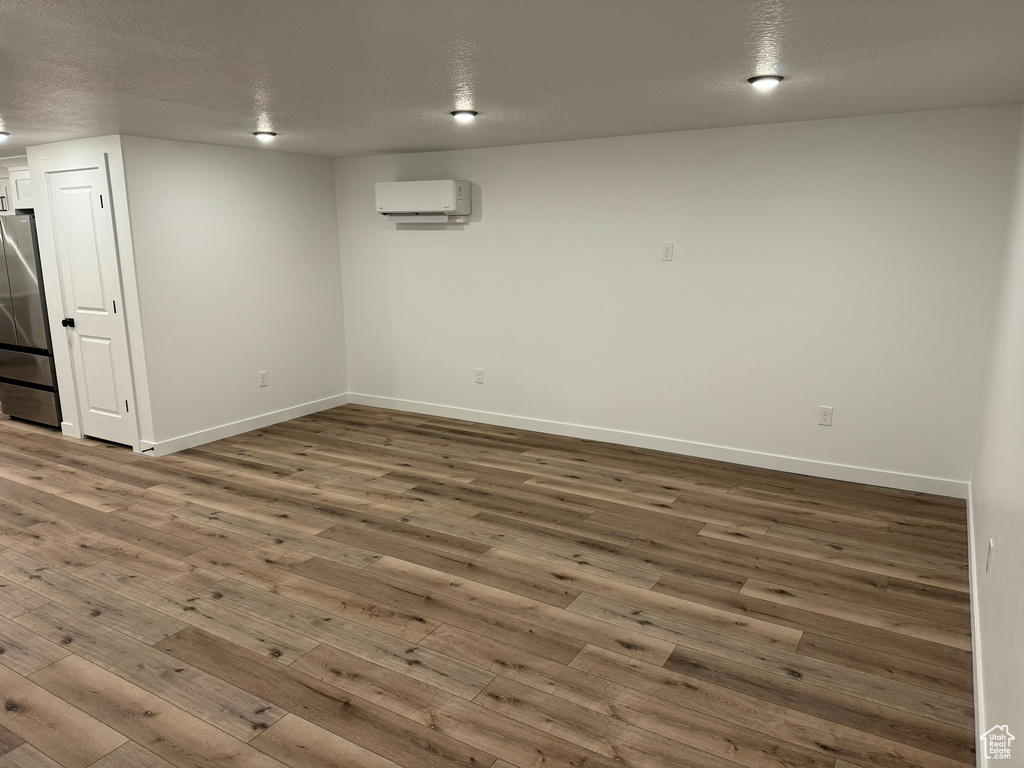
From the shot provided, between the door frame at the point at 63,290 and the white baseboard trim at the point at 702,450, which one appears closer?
the white baseboard trim at the point at 702,450

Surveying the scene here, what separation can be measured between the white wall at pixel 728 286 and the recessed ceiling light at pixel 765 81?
1224 millimetres

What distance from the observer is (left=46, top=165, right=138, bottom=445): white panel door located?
186 inches

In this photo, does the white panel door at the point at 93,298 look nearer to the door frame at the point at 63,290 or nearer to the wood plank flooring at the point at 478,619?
the door frame at the point at 63,290

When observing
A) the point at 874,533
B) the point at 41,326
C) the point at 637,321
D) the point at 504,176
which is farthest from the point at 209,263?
the point at 874,533

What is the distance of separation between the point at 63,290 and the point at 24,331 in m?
0.72

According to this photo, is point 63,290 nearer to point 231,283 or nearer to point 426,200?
point 231,283

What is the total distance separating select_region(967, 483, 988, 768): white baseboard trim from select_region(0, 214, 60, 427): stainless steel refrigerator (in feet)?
19.9

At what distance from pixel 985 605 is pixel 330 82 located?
3.21m

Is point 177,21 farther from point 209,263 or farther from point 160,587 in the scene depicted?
point 209,263

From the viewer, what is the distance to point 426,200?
533 centimetres

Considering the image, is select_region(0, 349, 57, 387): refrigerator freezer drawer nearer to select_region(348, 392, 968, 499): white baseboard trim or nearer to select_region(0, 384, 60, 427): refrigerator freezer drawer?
select_region(0, 384, 60, 427): refrigerator freezer drawer

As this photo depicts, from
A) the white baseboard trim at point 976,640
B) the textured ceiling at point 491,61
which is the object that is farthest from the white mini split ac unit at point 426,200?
the white baseboard trim at point 976,640

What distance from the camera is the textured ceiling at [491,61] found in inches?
80.4

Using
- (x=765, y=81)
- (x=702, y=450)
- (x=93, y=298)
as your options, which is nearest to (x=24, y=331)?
(x=93, y=298)
